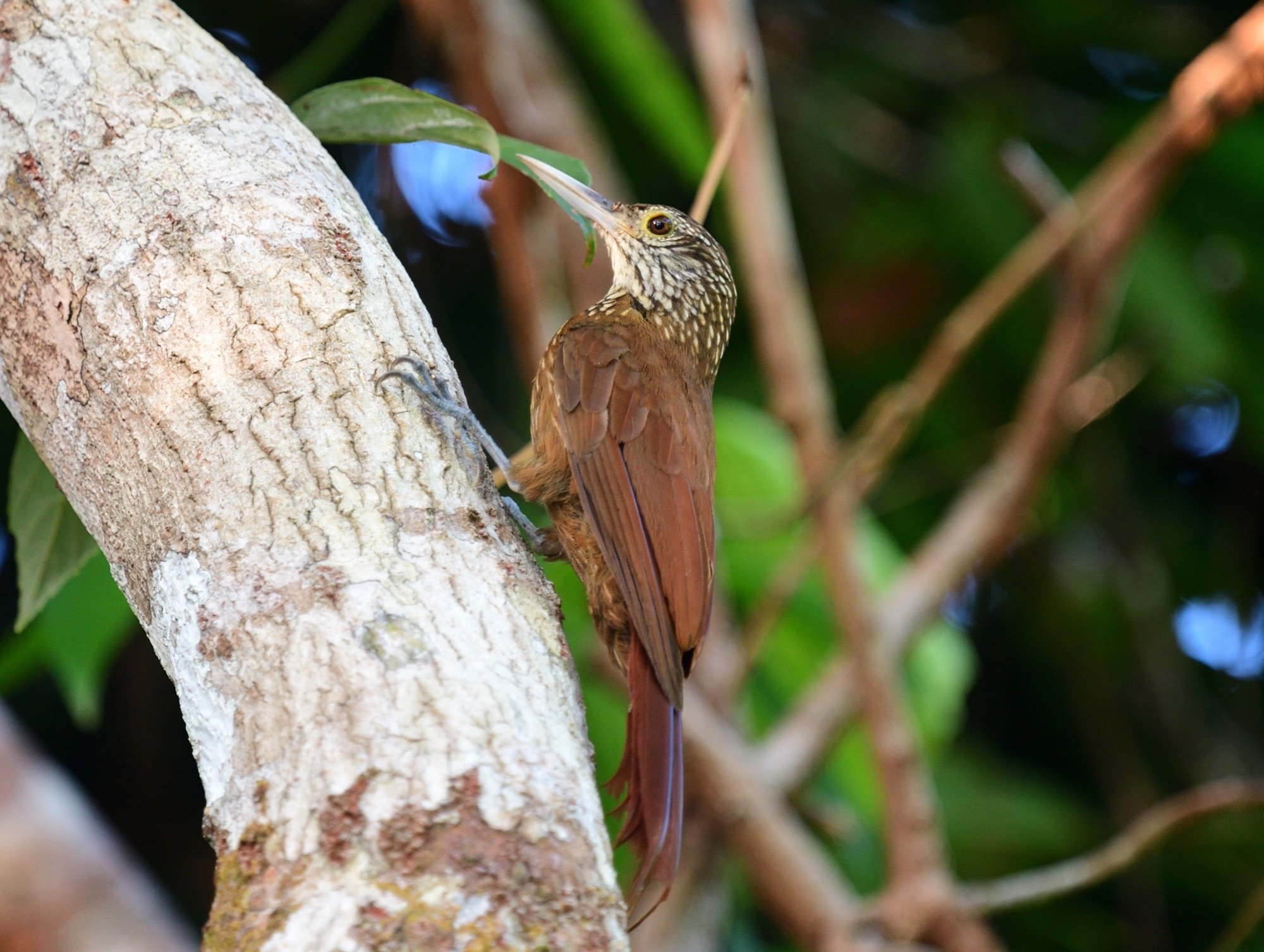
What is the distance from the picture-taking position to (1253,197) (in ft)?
15.4

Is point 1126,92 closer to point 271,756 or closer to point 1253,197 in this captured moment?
point 1253,197

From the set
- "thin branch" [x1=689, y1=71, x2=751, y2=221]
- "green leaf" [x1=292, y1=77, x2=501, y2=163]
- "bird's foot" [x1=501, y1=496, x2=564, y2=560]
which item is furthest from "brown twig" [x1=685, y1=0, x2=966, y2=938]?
"green leaf" [x1=292, y1=77, x2=501, y2=163]

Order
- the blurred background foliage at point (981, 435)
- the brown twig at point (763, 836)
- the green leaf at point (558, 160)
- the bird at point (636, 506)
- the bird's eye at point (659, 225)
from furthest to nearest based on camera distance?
the blurred background foliage at point (981, 435)
the brown twig at point (763, 836)
the bird's eye at point (659, 225)
the green leaf at point (558, 160)
the bird at point (636, 506)

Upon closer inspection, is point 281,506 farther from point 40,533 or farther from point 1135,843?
point 1135,843

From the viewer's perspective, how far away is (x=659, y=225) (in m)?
3.11

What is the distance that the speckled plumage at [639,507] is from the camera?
1.93 metres

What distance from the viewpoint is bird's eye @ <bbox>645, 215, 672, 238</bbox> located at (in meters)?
3.10

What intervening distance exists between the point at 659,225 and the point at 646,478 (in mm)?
979

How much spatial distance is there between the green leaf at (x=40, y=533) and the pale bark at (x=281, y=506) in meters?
0.30

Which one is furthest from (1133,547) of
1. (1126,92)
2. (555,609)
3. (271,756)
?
(271,756)

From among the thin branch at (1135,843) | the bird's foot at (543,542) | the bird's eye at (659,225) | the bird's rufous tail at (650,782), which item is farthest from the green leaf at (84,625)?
the thin branch at (1135,843)

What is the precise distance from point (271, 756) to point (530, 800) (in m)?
0.24

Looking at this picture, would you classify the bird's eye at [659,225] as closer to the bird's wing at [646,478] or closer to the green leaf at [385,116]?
the bird's wing at [646,478]

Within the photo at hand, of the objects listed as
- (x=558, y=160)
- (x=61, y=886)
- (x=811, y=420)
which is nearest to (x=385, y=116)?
(x=558, y=160)
